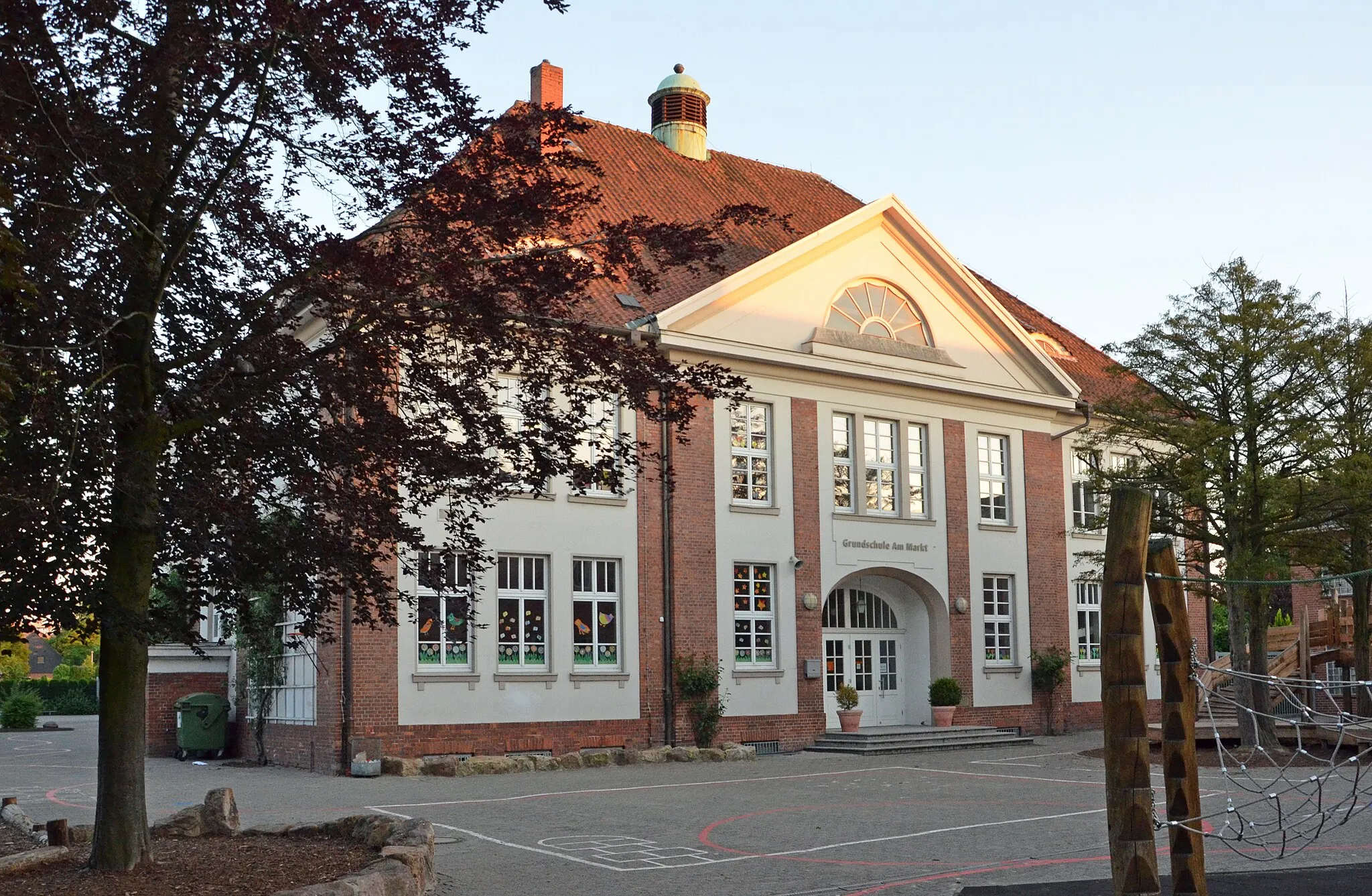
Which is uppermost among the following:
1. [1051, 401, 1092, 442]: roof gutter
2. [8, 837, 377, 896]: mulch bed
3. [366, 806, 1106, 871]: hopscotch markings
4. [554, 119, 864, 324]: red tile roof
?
[554, 119, 864, 324]: red tile roof

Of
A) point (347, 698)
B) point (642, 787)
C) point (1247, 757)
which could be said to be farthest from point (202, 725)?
point (1247, 757)

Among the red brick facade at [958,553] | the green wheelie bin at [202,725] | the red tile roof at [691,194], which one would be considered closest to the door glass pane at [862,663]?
the red brick facade at [958,553]

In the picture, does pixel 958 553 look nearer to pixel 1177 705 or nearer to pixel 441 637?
pixel 441 637

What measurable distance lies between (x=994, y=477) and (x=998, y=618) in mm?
2981

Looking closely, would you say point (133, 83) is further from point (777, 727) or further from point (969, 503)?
point (969, 503)

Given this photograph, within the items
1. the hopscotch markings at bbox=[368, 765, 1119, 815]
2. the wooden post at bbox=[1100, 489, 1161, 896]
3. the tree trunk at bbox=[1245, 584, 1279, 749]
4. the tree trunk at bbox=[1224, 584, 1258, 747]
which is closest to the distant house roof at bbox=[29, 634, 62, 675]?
the hopscotch markings at bbox=[368, 765, 1119, 815]

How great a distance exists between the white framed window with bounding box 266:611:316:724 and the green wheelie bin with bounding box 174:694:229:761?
1774 mm

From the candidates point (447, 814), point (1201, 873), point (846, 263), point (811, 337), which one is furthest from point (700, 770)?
point (1201, 873)

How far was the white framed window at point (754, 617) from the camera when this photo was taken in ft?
83.8

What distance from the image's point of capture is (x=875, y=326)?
92.7 ft

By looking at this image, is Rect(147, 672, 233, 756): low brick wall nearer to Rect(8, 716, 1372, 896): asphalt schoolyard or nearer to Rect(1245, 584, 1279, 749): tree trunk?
Rect(8, 716, 1372, 896): asphalt schoolyard

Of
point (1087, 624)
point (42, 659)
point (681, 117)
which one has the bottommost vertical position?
point (42, 659)

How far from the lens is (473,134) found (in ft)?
30.0

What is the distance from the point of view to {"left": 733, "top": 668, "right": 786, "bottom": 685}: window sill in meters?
25.2
